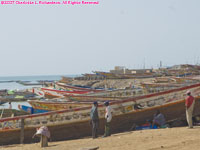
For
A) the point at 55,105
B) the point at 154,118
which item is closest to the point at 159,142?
the point at 154,118

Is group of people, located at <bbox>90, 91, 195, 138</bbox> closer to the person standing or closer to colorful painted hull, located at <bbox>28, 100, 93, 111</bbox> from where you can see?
the person standing

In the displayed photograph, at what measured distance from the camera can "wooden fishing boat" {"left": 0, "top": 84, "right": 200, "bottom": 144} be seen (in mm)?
13227

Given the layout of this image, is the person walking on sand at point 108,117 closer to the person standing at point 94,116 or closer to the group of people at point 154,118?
the group of people at point 154,118

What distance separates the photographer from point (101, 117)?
13.6m

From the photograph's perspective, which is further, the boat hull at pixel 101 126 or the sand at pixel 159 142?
the boat hull at pixel 101 126

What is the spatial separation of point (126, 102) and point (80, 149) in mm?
4581

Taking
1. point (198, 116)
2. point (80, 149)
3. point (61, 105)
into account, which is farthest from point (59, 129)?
point (198, 116)

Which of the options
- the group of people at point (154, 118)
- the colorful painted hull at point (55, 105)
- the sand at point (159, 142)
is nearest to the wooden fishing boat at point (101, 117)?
the group of people at point (154, 118)

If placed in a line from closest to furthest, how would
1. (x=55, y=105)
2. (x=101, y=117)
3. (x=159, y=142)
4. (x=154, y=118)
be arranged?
(x=159, y=142), (x=154, y=118), (x=101, y=117), (x=55, y=105)

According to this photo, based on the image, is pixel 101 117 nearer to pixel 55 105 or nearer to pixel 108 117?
pixel 108 117

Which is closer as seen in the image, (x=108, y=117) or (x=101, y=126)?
(x=108, y=117)

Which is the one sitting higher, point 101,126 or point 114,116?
point 114,116

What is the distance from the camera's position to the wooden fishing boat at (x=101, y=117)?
13.2m

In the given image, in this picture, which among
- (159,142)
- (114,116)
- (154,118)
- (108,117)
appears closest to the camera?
(159,142)
